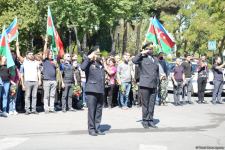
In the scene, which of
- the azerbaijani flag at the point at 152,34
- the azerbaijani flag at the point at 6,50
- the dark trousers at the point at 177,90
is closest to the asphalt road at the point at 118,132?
the azerbaijani flag at the point at 6,50

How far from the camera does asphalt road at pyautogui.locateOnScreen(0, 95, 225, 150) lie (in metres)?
10.2

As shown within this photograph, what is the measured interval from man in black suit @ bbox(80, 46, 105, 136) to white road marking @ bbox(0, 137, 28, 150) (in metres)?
1.56

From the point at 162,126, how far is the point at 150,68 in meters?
1.54

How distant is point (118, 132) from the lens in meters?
Answer: 12.0

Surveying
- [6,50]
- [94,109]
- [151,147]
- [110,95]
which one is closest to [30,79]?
[6,50]

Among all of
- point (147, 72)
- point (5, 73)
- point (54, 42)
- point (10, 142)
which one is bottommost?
point (10, 142)

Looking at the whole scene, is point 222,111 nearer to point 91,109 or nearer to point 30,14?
point 91,109

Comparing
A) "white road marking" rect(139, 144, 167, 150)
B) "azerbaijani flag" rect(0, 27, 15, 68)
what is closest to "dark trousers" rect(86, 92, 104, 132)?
"white road marking" rect(139, 144, 167, 150)

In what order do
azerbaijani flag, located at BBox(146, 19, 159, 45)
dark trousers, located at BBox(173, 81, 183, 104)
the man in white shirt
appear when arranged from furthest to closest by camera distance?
dark trousers, located at BBox(173, 81, 183, 104) < azerbaijani flag, located at BBox(146, 19, 159, 45) < the man in white shirt

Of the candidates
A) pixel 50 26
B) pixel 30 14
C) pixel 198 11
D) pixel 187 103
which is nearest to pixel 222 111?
pixel 187 103

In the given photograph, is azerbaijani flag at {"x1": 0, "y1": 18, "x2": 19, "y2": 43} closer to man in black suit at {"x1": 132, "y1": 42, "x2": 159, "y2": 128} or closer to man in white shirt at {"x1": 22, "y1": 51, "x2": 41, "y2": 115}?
man in white shirt at {"x1": 22, "y1": 51, "x2": 41, "y2": 115}

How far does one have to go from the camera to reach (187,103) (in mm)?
19953

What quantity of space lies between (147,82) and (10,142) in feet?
12.1

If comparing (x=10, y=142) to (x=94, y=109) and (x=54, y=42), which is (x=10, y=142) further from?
(x=54, y=42)
